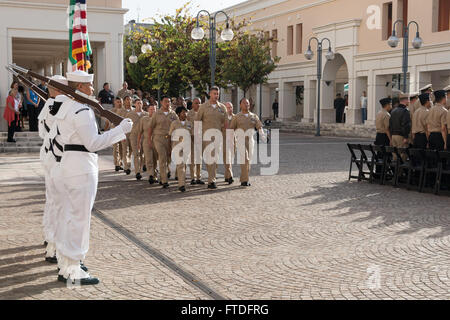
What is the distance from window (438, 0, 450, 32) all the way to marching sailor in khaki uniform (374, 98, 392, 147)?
1837 cm

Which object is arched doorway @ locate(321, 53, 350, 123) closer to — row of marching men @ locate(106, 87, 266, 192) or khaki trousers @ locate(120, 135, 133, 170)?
khaki trousers @ locate(120, 135, 133, 170)

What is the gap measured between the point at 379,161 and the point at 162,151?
4.98 meters

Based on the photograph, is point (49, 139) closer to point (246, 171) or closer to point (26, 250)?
point (26, 250)

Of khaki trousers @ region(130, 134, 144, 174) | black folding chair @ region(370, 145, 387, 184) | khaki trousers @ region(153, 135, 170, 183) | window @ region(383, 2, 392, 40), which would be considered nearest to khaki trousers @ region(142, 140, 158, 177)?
khaki trousers @ region(153, 135, 170, 183)

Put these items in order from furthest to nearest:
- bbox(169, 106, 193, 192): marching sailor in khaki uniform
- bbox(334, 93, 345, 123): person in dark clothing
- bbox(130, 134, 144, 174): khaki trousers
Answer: bbox(334, 93, 345, 123): person in dark clothing < bbox(130, 134, 144, 174): khaki trousers < bbox(169, 106, 193, 192): marching sailor in khaki uniform

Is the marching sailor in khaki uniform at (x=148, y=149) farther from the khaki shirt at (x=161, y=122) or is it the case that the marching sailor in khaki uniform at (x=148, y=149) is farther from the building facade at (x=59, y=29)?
the building facade at (x=59, y=29)

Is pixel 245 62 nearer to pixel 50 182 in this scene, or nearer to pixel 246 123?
pixel 246 123

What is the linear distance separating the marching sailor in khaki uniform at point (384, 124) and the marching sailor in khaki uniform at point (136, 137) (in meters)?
5.62

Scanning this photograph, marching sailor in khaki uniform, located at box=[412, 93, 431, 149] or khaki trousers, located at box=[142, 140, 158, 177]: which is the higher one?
marching sailor in khaki uniform, located at box=[412, 93, 431, 149]

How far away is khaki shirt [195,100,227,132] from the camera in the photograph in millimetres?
13289

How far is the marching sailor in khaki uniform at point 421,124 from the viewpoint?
510 inches

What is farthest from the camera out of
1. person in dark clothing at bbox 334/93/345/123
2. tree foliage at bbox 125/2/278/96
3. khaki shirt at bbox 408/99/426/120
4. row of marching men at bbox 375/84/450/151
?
person in dark clothing at bbox 334/93/345/123

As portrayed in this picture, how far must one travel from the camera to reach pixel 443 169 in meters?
12.1
